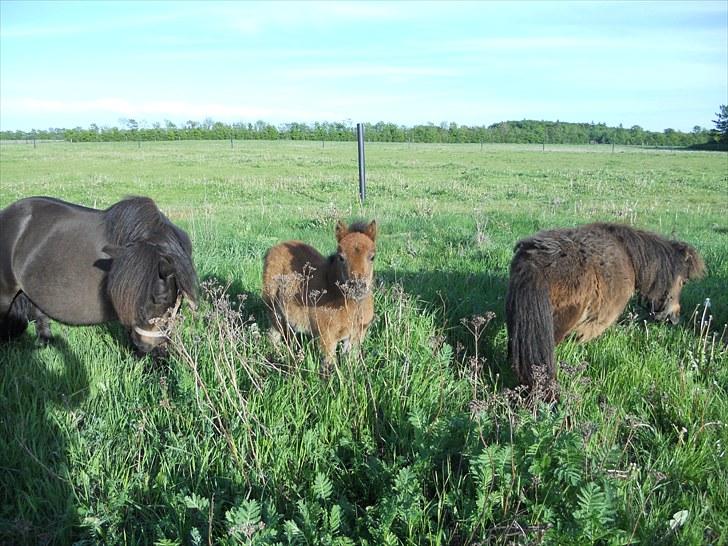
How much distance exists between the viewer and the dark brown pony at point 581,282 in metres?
4.11

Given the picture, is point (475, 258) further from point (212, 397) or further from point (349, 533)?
point (349, 533)

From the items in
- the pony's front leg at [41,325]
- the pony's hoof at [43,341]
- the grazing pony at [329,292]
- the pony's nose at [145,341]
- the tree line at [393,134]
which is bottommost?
the pony's hoof at [43,341]

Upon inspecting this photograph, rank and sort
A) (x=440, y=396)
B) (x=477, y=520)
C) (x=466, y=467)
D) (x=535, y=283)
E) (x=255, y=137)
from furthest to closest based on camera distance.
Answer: (x=255, y=137) < (x=535, y=283) < (x=440, y=396) < (x=466, y=467) < (x=477, y=520)

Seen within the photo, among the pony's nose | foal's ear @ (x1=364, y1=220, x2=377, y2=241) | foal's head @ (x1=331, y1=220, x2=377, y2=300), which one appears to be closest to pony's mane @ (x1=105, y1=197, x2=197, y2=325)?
the pony's nose

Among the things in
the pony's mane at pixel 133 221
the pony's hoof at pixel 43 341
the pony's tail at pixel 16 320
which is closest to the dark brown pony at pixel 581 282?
the pony's mane at pixel 133 221

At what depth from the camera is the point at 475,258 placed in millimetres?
7746

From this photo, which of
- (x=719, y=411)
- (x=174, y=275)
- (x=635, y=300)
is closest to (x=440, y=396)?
(x=719, y=411)

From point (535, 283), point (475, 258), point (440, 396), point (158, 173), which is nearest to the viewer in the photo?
point (440, 396)

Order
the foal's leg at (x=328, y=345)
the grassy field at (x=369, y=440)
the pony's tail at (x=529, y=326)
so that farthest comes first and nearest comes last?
the foal's leg at (x=328, y=345) < the pony's tail at (x=529, y=326) < the grassy field at (x=369, y=440)

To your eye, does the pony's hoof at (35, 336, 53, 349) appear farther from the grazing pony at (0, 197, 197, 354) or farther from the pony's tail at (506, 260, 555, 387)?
the pony's tail at (506, 260, 555, 387)

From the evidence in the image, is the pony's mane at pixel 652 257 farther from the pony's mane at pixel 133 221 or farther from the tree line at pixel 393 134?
the tree line at pixel 393 134

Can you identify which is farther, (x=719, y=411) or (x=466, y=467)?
(x=719, y=411)

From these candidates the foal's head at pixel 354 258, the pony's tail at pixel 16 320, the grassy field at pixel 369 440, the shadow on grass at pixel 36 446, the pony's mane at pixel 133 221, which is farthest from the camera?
the pony's tail at pixel 16 320

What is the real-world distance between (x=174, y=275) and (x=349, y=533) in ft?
8.47
